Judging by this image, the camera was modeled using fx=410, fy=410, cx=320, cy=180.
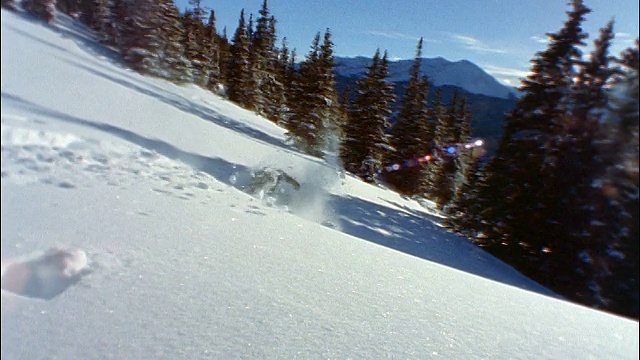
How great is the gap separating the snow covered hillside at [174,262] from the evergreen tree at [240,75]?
0.09m

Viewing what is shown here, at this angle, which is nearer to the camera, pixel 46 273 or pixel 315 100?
pixel 46 273

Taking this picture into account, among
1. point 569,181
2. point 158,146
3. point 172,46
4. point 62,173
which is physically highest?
point 172,46

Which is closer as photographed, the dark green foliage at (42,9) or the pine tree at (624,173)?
the dark green foliage at (42,9)

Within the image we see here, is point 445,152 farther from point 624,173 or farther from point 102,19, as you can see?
point 102,19

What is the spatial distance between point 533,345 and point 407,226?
3077 mm

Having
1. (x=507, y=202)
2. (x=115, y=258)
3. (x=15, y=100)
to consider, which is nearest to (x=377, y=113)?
(x=507, y=202)

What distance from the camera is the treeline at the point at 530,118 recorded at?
67.4 inches

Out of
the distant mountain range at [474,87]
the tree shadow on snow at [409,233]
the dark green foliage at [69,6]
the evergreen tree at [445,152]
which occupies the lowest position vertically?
the tree shadow on snow at [409,233]

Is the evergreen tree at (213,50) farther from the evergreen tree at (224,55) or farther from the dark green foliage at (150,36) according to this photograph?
the dark green foliage at (150,36)

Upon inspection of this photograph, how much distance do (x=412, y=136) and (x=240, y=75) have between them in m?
1.74

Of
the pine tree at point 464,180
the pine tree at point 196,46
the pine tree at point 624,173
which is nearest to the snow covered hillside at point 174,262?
the pine tree at point 196,46

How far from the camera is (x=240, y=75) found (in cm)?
236

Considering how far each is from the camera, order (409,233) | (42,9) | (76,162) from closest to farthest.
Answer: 1. (42,9)
2. (76,162)
3. (409,233)

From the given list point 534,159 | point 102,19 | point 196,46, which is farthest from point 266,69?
point 534,159
